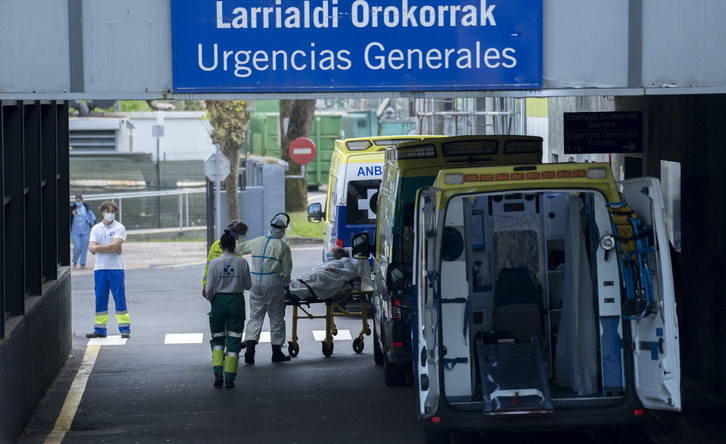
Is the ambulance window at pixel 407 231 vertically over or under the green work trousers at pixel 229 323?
over

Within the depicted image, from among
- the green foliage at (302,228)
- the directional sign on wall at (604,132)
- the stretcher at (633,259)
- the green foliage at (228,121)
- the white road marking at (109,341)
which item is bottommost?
the white road marking at (109,341)

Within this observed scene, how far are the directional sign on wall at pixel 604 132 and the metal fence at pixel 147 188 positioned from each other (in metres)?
18.0

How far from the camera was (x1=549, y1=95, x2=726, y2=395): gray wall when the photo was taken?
884 centimetres

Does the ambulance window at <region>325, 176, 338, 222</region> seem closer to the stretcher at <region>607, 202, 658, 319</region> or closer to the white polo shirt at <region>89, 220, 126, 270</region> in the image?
the white polo shirt at <region>89, 220, 126, 270</region>

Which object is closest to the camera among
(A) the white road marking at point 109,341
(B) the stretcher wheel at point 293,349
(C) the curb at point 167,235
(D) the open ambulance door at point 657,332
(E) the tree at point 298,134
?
(D) the open ambulance door at point 657,332

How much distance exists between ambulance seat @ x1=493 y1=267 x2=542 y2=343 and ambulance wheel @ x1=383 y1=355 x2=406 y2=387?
263cm

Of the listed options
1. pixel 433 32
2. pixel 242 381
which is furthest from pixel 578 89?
pixel 242 381

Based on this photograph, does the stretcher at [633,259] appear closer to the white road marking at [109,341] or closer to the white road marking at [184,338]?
the white road marking at [184,338]

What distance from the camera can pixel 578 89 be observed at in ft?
23.3

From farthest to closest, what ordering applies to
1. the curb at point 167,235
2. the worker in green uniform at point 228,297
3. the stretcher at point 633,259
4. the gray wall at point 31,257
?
the curb at point 167,235
the worker in green uniform at point 228,297
the gray wall at point 31,257
the stretcher at point 633,259

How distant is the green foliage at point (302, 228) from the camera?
27469 millimetres

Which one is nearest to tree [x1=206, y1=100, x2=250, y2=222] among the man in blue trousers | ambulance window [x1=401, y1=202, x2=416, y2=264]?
the man in blue trousers

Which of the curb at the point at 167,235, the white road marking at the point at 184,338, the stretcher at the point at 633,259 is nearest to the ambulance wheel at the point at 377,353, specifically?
the white road marking at the point at 184,338

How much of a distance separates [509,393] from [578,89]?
89.1 inches
